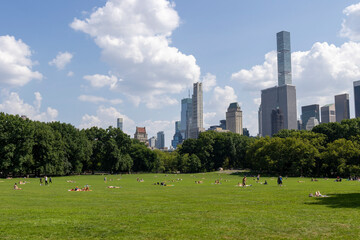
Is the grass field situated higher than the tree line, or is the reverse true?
the tree line

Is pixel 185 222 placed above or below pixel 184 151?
below

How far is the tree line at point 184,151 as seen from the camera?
3078 inches

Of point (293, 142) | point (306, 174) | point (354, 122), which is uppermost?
point (354, 122)

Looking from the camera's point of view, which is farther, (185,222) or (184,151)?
(184,151)

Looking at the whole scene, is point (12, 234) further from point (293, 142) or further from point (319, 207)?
point (293, 142)

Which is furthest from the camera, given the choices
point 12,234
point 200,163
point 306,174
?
point 200,163

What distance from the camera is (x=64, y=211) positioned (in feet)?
69.4

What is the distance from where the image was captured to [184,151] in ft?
449

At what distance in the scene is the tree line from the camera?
78.2m

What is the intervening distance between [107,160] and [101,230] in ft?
325

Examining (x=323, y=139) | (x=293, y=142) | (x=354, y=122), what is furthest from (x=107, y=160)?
(x=354, y=122)

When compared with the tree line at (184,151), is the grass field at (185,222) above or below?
below

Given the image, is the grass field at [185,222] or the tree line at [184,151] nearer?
the grass field at [185,222]

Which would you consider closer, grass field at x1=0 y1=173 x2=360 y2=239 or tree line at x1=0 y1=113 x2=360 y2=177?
grass field at x1=0 y1=173 x2=360 y2=239
